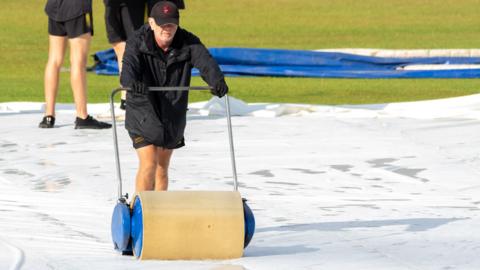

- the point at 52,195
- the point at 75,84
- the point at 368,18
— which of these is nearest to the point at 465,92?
the point at 75,84

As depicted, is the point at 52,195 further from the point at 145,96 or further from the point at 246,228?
the point at 246,228

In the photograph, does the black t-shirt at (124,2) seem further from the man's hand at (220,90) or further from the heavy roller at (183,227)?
the heavy roller at (183,227)

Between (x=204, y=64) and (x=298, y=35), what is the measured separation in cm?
1875

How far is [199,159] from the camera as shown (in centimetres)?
1167

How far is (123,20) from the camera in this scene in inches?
545

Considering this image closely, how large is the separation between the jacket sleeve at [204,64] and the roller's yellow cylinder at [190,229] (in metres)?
0.99

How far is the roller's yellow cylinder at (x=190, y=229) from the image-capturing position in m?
7.49

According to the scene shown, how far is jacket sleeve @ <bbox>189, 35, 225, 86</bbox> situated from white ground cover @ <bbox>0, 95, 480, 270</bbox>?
0.98 metres

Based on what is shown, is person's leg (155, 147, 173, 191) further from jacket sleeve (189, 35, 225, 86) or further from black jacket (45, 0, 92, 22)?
black jacket (45, 0, 92, 22)

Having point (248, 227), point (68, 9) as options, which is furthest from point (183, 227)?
point (68, 9)

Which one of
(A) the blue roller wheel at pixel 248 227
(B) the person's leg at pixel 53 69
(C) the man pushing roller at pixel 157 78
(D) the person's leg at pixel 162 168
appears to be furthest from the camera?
(B) the person's leg at pixel 53 69

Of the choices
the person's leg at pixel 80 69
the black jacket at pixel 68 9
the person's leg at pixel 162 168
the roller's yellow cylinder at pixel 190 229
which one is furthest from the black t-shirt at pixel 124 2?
the roller's yellow cylinder at pixel 190 229

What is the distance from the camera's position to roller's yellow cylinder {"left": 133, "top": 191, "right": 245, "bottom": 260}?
7488 millimetres

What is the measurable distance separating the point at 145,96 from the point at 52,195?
172 cm
